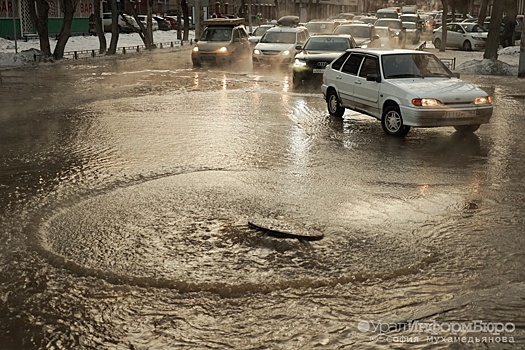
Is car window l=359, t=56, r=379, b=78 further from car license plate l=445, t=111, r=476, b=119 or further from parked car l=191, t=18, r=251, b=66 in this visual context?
parked car l=191, t=18, r=251, b=66

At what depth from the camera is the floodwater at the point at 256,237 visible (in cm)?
481

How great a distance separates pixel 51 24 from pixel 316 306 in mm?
44200

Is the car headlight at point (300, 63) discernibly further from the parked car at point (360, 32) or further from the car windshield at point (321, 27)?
the car windshield at point (321, 27)

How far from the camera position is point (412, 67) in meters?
12.6

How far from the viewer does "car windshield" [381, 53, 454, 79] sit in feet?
40.7

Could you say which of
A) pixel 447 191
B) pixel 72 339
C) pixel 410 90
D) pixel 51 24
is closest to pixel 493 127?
pixel 410 90

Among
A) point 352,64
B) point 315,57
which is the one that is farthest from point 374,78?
point 315,57

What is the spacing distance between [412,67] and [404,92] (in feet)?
4.07

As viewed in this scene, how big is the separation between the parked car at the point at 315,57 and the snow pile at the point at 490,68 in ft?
19.9

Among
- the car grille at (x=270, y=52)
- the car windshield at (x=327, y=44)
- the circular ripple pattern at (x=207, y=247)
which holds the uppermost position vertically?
the car windshield at (x=327, y=44)

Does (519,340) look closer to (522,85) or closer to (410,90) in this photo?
(410,90)

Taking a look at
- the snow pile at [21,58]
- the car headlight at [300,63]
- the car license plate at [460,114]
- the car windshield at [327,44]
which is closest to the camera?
the car license plate at [460,114]

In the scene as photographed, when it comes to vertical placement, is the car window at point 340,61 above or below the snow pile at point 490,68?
above

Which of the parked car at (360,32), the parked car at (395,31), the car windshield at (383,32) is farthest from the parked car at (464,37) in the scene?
the parked car at (360,32)
